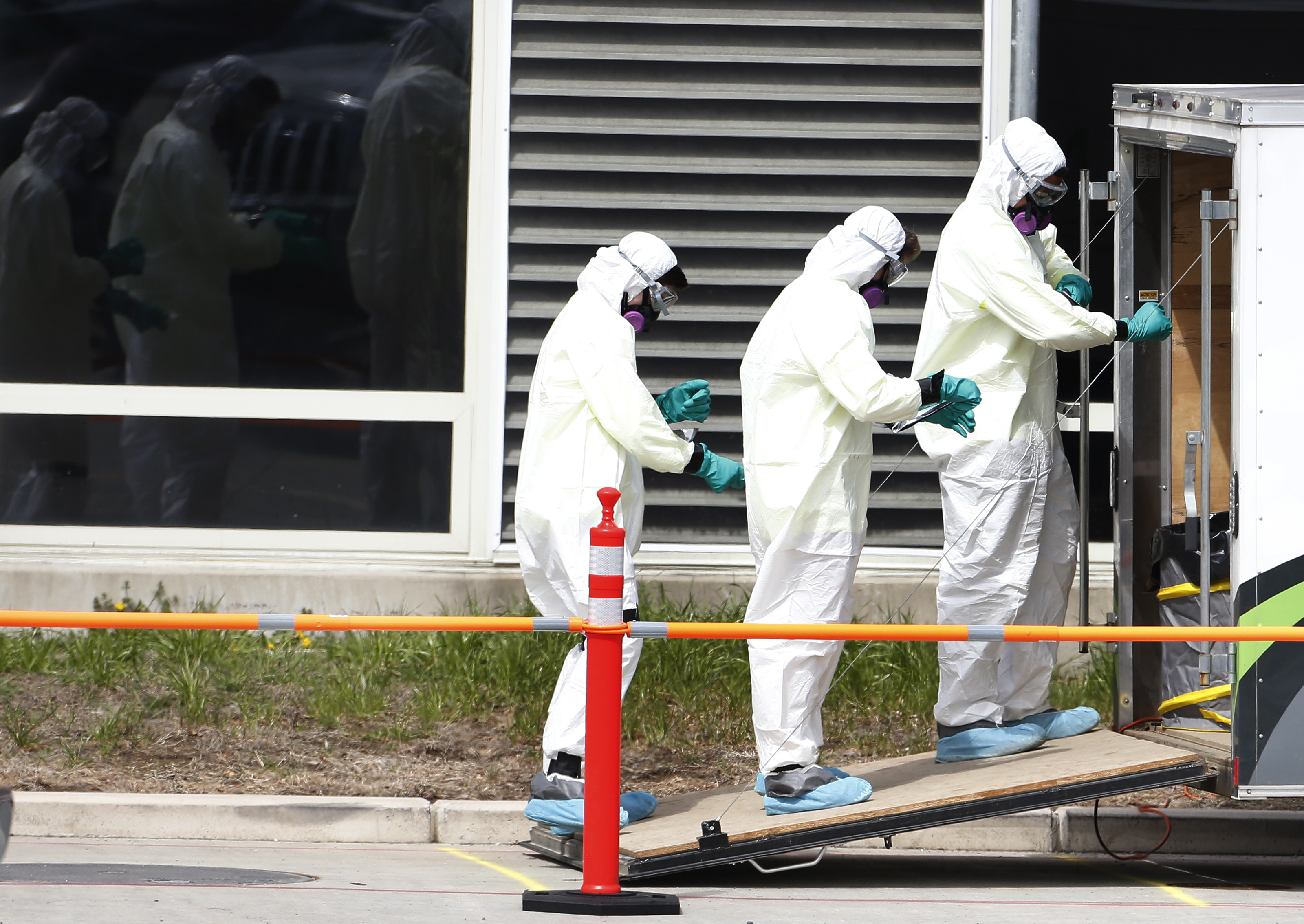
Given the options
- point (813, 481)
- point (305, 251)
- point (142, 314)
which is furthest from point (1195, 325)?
point (142, 314)

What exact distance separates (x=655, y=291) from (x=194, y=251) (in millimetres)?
3522

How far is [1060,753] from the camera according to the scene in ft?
16.9

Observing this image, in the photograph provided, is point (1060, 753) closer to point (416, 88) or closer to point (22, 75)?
point (416, 88)

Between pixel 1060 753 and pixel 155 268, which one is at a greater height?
pixel 155 268

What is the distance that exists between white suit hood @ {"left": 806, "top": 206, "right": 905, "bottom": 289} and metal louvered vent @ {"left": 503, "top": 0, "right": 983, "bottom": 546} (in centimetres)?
265

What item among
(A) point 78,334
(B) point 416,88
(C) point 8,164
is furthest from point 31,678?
(B) point 416,88

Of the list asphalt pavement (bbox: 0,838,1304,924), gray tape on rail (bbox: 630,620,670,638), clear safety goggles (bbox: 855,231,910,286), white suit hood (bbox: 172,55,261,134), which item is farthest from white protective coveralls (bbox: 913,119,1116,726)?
white suit hood (bbox: 172,55,261,134)

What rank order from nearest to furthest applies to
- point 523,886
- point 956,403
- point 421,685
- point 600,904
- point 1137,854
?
point 600,904 → point 523,886 → point 956,403 → point 1137,854 → point 421,685

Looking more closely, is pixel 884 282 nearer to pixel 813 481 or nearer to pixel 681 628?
pixel 813 481

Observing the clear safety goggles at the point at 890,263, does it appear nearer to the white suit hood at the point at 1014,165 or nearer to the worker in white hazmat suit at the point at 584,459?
the white suit hood at the point at 1014,165

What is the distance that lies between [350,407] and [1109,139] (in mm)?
4027

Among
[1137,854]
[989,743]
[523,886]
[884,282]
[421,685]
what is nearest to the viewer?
[523,886]

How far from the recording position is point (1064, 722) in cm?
555

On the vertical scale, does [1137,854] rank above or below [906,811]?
below
